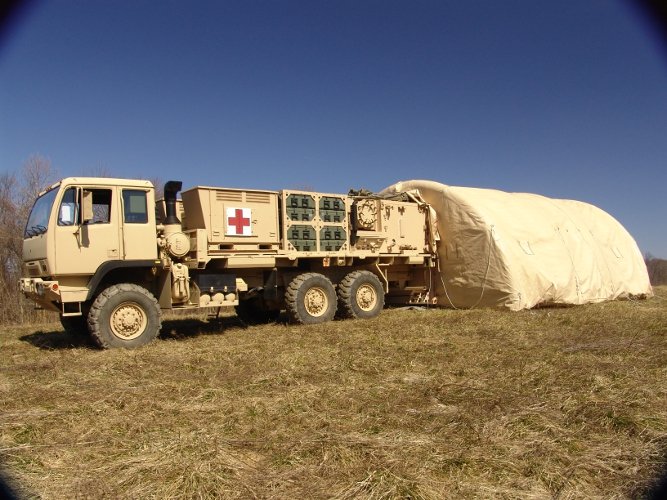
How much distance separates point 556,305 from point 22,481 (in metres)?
12.9

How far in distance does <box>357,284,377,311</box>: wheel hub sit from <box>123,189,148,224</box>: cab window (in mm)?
5033

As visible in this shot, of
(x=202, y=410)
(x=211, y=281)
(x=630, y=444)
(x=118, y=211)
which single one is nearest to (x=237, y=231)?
(x=211, y=281)

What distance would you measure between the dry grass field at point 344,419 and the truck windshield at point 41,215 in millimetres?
2046

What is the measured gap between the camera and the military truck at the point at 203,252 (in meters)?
8.23

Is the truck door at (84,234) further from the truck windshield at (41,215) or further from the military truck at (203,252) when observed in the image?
the truck windshield at (41,215)

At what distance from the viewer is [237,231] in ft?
32.8

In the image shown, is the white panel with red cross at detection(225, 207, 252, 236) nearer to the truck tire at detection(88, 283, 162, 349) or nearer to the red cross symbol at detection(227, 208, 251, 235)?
the red cross symbol at detection(227, 208, 251, 235)

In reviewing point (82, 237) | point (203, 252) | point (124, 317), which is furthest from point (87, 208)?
point (203, 252)

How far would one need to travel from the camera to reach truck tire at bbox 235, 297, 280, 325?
12.1 meters

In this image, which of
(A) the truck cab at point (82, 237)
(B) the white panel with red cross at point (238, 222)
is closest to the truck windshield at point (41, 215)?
(A) the truck cab at point (82, 237)

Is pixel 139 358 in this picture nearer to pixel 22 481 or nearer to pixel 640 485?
pixel 22 481

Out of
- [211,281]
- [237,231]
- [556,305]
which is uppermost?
[237,231]

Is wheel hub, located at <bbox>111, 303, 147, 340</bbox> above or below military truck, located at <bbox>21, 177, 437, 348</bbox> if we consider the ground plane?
below

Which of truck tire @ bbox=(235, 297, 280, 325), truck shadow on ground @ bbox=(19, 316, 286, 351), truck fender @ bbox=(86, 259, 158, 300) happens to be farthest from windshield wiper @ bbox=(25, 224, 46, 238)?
truck tire @ bbox=(235, 297, 280, 325)
